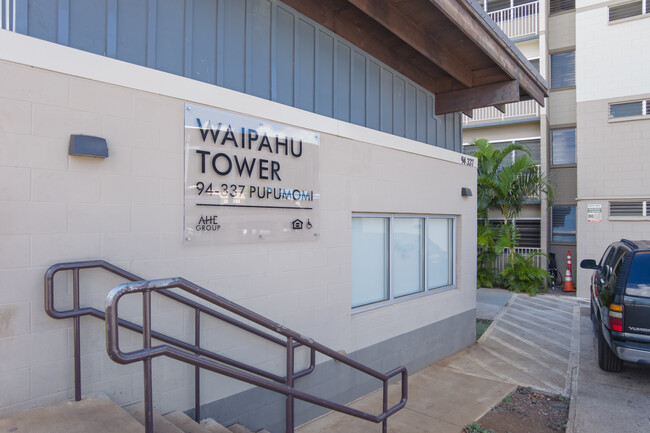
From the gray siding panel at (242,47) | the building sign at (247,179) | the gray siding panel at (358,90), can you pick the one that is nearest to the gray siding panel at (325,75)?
the gray siding panel at (242,47)

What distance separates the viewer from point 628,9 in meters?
12.0

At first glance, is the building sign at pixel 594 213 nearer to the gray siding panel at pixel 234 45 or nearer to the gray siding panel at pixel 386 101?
the gray siding panel at pixel 386 101

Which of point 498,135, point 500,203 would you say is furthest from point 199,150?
point 498,135

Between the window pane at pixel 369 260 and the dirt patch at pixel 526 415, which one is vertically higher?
the window pane at pixel 369 260

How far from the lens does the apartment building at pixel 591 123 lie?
1170cm

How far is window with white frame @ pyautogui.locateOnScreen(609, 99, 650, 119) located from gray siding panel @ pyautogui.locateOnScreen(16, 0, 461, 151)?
30.1ft

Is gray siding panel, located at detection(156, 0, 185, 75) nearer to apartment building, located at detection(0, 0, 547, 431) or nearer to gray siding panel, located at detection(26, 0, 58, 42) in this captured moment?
apartment building, located at detection(0, 0, 547, 431)

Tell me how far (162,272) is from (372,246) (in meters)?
2.91

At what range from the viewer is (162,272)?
332 cm

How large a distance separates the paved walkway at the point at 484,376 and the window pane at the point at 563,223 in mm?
5135

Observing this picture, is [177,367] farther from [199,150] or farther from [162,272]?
[199,150]

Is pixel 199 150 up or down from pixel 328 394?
up

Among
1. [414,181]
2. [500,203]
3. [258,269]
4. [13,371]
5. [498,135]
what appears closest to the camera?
[13,371]

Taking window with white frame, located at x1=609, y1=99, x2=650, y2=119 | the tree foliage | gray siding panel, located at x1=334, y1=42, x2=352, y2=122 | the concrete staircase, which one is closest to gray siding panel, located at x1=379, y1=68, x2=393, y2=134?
gray siding panel, located at x1=334, y1=42, x2=352, y2=122
